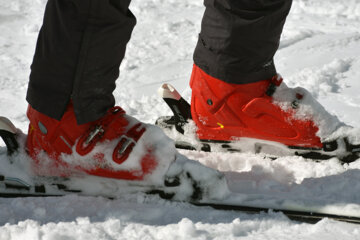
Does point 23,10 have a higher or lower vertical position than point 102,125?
lower

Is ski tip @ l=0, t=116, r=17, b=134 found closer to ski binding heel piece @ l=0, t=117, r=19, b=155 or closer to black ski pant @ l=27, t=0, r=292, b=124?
ski binding heel piece @ l=0, t=117, r=19, b=155

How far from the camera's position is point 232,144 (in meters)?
1.87

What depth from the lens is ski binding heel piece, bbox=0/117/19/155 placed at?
5.04 feet

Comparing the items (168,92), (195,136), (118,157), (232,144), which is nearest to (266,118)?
(232,144)

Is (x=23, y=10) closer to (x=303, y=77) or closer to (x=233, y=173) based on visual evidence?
(x=303, y=77)

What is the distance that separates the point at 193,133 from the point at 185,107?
0.40 feet

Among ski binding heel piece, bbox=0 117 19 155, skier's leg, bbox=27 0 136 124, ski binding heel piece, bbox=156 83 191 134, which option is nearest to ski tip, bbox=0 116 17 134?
ski binding heel piece, bbox=0 117 19 155

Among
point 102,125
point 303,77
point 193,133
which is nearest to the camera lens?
point 102,125

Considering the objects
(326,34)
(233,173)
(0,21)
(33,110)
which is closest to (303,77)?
(326,34)

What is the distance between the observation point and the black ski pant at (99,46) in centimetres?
130

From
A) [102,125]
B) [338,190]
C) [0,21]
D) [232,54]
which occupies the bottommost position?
[0,21]

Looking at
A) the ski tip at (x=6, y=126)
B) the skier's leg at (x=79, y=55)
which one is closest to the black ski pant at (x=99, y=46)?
the skier's leg at (x=79, y=55)

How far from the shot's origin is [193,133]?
1913mm

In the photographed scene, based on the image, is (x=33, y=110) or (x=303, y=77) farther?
(x=303, y=77)
